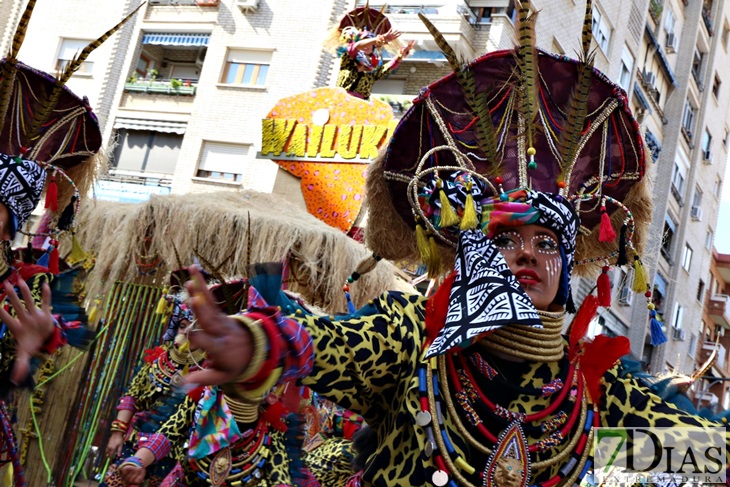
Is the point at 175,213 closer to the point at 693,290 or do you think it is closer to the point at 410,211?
the point at 410,211

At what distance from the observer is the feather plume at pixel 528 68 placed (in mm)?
→ 3273

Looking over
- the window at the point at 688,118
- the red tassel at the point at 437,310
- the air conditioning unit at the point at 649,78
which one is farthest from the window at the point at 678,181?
the red tassel at the point at 437,310

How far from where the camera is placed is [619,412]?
9.93ft

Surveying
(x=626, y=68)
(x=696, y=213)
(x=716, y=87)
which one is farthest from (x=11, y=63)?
(x=716, y=87)

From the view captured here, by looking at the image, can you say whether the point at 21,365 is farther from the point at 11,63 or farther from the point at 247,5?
the point at 247,5

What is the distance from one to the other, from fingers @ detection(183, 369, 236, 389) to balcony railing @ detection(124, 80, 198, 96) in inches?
821

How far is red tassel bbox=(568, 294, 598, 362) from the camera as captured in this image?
317 centimetres

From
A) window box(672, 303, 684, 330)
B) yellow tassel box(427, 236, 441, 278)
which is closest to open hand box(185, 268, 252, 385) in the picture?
yellow tassel box(427, 236, 441, 278)

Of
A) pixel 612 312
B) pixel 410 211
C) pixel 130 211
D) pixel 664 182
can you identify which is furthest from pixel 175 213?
pixel 664 182

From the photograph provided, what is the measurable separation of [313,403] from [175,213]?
266 cm

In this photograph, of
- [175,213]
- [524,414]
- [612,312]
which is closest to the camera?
[524,414]

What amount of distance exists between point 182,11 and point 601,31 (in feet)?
35.3

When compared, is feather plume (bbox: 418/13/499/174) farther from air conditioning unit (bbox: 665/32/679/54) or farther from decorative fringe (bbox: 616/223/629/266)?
air conditioning unit (bbox: 665/32/679/54)

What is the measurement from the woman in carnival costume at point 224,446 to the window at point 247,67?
17.0 meters
